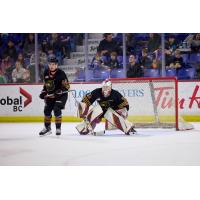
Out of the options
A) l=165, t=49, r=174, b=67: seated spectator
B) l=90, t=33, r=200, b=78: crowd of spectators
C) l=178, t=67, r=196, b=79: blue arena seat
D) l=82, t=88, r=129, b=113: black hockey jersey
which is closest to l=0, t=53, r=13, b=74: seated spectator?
l=90, t=33, r=200, b=78: crowd of spectators

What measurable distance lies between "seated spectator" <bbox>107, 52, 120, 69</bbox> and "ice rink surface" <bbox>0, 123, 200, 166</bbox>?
0.66m

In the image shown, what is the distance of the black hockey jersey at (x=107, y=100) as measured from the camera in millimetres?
4336

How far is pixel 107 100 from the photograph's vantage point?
4.34m

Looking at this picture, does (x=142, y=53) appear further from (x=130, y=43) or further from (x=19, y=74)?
(x=19, y=74)

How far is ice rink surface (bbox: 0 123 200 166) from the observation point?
317cm

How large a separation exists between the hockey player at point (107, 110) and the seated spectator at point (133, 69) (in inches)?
21.2

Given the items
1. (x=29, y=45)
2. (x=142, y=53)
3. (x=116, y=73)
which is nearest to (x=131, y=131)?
(x=116, y=73)

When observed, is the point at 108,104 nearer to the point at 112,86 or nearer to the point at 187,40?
the point at 112,86

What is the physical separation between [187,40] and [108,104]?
994 mm

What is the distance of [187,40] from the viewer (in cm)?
452

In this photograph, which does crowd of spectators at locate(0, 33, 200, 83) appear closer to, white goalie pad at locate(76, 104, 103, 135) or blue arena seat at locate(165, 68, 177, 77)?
blue arena seat at locate(165, 68, 177, 77)

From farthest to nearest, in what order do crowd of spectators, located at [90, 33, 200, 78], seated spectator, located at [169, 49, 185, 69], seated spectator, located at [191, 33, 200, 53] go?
seated spectator, located at [169, 49, 185, 69] → crowd of spectators, located at [90, 33, 200, 78] → seated spectator, located at [191, 33, 200, 53]

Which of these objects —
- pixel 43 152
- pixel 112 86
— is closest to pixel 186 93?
pixel 112 86

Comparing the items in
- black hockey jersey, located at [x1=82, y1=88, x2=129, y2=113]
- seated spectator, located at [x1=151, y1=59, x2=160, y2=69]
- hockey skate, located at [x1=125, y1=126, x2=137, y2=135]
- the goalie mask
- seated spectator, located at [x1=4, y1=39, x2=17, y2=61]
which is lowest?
hockey skate, located at [x1=125, y1=126, x2=137, y2=135]
